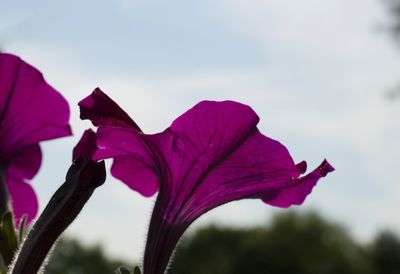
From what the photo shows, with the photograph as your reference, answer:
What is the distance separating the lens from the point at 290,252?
133 feet

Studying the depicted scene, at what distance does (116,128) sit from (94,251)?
3974cm

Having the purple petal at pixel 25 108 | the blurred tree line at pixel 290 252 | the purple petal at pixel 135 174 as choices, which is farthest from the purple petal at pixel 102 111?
the blurred tree line at pixel 290 252

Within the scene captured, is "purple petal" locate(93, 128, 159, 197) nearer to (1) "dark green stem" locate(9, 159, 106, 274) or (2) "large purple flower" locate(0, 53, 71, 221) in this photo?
(1) "dark green stem" locate(9, 159, 106, 274)

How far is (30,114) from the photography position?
4.69ft

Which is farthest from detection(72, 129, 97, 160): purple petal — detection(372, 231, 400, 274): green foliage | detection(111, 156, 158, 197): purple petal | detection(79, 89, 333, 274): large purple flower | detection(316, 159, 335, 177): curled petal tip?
detection(372, 231, 400, 274): green foliage

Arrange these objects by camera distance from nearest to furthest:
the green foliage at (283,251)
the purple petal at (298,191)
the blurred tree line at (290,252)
Answer: the purple petal at (298,191) < the blurred tree line at (290,252) < the green foliage at (283,251)

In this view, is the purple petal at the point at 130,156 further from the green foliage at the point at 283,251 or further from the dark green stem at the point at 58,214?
the green foliage at the point at 283,251

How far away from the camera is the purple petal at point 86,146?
1156mm

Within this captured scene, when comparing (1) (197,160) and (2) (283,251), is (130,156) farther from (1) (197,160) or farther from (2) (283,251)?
(2) (283,251)

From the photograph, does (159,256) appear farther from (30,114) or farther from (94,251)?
(94,251)

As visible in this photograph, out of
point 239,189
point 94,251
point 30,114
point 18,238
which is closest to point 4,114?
point 30,114

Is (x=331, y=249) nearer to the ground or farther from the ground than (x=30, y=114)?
farther from the ground

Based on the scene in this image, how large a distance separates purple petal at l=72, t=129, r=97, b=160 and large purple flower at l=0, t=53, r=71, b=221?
29 cm

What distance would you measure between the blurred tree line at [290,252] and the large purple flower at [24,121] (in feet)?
124
